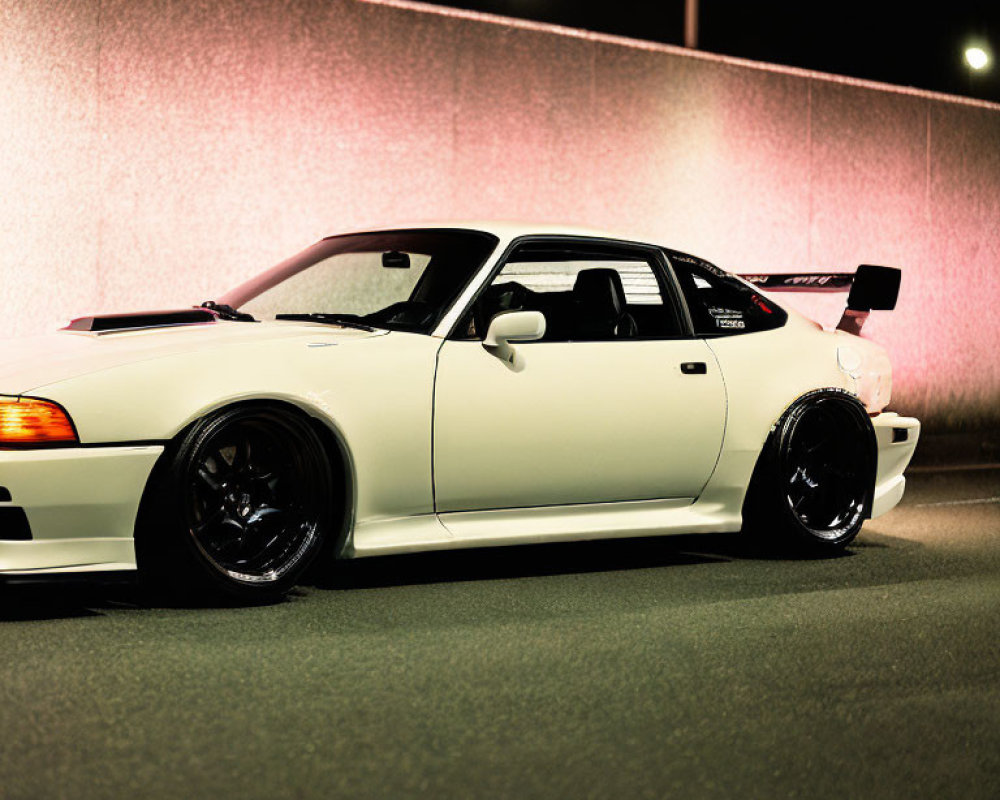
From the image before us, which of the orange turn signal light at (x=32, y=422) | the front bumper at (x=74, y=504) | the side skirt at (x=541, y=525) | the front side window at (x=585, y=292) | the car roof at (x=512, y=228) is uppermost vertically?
the car roof at (x=512, y=228)

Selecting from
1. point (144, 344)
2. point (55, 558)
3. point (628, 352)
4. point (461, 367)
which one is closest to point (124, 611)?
point (55, 558)

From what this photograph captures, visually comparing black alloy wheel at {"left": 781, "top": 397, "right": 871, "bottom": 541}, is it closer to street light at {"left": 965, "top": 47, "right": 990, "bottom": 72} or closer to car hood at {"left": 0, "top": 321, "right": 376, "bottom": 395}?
car hood at {"left": 0, "top": 321, "right": 376, "bottom": 395}

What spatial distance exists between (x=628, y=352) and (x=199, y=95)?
5063 millimetres

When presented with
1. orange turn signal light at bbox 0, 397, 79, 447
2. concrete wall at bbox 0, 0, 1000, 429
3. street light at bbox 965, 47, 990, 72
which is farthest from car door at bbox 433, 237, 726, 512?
street light at bbox 965, 47, 990, 72

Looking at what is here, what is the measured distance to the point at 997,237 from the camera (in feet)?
50.6

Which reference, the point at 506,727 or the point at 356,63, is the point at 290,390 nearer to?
the point at 506,727

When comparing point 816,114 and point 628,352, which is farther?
point 816,114

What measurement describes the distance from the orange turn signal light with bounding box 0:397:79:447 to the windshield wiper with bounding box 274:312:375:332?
134cm

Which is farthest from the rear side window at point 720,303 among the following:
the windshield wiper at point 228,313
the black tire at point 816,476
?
the windshield wiper at point 228,313

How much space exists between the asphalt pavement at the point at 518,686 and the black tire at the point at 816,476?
33 centimetres

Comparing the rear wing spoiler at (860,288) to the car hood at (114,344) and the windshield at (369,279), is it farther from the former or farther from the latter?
the car hood at (114,344)

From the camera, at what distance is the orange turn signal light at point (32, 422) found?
201 inches

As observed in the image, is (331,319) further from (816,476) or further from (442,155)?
(442,155)

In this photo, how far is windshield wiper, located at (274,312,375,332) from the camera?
6130mm
